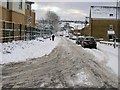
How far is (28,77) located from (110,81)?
10.1 ft

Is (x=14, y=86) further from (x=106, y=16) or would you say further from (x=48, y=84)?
(x=106, y=16)

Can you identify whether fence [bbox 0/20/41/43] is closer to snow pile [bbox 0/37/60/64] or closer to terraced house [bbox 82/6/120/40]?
snow pile [bbox 0/37/60/64]

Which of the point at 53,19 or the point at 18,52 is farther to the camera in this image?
the point at 53,19

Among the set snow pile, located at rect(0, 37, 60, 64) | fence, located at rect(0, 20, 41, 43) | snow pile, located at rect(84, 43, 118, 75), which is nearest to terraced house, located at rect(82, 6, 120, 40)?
fence, located at rect(0, 20, 41, 43)

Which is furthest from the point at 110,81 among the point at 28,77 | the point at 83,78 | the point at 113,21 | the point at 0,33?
the point at 113,21

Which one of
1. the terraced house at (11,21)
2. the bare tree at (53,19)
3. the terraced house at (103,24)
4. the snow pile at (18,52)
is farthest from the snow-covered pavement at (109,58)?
the bare tree at (53,19)

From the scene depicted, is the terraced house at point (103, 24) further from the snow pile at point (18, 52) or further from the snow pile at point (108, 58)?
the snow pile at point (18, 52)

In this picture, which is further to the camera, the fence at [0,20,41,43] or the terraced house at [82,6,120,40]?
the terraced house at [82,6,120,40]

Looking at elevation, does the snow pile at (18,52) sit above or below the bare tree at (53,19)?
below

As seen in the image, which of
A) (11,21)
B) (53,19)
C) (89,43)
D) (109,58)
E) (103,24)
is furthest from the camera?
(53,19)

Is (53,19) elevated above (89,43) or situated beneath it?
elevated above

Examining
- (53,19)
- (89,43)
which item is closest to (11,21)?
(89,43)

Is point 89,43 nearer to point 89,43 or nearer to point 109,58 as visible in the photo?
point 89,43

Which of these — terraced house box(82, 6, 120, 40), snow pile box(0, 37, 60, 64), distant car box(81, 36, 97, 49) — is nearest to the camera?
snow pile box(0, 37, 60, 64)
